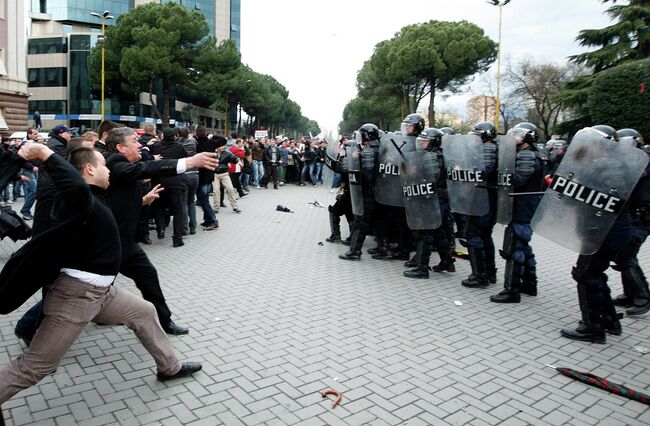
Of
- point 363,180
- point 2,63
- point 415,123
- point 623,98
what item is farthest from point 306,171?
point 2,63

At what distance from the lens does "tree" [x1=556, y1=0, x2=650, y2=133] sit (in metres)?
25.0

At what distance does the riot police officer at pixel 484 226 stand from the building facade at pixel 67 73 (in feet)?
178

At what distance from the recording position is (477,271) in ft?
21.4

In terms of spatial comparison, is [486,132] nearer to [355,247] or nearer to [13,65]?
[355,247]

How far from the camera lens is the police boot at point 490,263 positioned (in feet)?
21.8

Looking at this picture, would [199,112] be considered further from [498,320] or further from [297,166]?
[498,320]

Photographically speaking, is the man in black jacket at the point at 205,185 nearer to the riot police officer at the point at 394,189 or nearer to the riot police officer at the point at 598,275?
→ the riot police officer at the point at 394,189

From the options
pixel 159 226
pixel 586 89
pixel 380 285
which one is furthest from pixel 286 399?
pixel 586 89

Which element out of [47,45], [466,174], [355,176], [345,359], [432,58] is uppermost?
[47,45]

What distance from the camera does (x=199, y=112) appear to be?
72.8 meters

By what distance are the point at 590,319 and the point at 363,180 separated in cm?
392

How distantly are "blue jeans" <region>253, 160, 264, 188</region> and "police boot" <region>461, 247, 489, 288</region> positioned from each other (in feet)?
47.0

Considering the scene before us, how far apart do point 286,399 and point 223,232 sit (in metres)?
7.05

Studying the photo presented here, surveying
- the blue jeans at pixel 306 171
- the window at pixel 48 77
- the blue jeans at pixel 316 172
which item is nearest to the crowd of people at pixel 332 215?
the blue jeans at pixel 306 171
